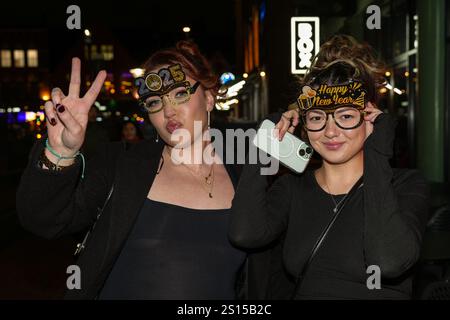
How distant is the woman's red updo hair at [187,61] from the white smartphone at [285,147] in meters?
0.47

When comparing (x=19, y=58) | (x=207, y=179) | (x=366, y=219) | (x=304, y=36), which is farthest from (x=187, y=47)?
(x=19, y=58)

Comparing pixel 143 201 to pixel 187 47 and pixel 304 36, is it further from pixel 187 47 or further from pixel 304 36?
pixel 304 36

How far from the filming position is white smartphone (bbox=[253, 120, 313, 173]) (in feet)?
8.69

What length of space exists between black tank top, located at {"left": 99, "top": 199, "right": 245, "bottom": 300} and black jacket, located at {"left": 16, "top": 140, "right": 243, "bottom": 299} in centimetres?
8

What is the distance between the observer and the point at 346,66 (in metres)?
2.64

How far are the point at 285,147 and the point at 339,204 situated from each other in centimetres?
39

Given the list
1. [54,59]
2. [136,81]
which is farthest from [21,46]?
[136,81]

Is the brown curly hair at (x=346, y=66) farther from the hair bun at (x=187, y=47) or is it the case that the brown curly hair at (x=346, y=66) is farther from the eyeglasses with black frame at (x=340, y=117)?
the hair bun at (x=187, y=47)

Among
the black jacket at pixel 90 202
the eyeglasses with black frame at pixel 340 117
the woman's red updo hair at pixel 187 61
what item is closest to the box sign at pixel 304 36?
the woman's red updo hair at pixel 187 61

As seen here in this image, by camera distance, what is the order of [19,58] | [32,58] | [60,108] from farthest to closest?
1. [32,58]
2. [19,58]
3. [60,108]

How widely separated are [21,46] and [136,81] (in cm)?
6018

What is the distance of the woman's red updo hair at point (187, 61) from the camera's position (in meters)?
2.82

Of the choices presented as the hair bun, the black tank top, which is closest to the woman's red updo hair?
the hair bun

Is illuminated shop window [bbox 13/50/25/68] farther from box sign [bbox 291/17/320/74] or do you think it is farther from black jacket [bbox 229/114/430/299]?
black jacket [bbox 229/114/430/299]
